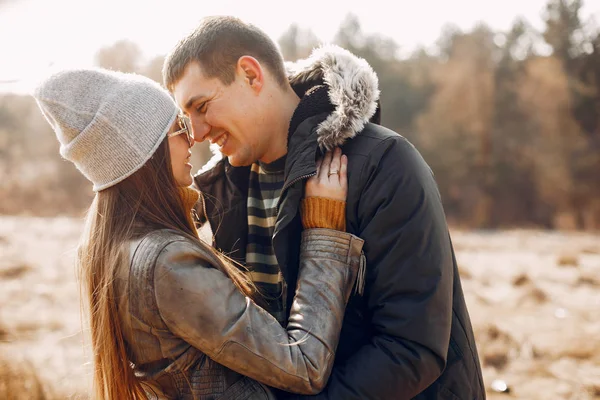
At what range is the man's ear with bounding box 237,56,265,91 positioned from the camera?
8.72 ft

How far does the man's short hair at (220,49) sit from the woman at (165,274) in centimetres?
46

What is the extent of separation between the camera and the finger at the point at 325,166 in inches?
89.0

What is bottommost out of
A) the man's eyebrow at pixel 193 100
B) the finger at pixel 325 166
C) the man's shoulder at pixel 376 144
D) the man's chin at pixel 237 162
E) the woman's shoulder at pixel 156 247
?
the woman's shoulder at pixel 156 247

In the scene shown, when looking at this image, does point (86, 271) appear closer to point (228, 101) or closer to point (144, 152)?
point (144, 152)

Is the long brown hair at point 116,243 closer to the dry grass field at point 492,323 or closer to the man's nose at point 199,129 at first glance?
the dry grass field at point 492,323

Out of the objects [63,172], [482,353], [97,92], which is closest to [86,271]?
[97,92]

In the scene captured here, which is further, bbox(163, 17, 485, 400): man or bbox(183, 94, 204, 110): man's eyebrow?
bbox(183, 94, 204, 110): man's eyebrow

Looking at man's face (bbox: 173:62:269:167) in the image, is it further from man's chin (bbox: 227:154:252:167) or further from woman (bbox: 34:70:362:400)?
woman (bbox: 34:70:362:400)

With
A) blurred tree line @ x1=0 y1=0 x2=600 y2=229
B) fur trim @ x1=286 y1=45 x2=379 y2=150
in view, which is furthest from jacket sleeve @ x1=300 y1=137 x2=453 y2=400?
blurred tree line @ x1=0 y1=0 x2=600 y2=229

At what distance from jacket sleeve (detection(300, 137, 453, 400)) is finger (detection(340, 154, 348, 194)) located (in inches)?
3.4

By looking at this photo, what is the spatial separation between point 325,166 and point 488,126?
26501 millimetres

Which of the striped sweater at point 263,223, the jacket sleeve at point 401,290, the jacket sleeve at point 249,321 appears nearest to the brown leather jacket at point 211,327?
the jacket sleeve at point 249,321

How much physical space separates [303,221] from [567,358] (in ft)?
15.0

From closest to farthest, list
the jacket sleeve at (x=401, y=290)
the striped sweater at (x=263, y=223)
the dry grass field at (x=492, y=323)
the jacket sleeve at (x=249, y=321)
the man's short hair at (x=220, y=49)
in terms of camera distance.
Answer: the jacket sleeve at (x=249, y=321), the jacket sleeve at (x=401, y=290), the man's short hair at (x=220, y=49), the striped sweater at (x=263, y=223), the dry grass field at (x=492, y=323)
